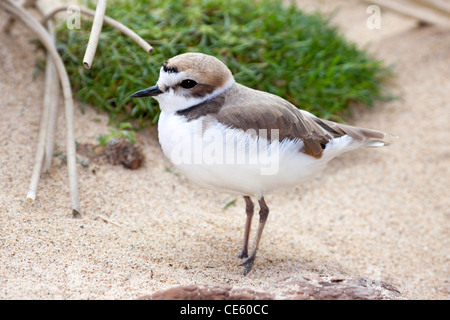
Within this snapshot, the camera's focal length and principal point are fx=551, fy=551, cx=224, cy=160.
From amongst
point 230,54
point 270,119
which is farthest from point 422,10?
point 270,119

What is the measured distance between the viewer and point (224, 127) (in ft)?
8.93

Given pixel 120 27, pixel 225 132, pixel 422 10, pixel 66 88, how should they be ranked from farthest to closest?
pixel 422 10, pixel 66 88, pixel 120 27, pixel 225 132

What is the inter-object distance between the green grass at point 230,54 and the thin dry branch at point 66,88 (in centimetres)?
44

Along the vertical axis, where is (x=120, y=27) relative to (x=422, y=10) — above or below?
above

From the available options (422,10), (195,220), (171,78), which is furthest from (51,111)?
(422,10)

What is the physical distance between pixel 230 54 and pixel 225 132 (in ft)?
6.52

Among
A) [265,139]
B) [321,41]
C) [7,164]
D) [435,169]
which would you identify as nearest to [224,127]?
[265,139]

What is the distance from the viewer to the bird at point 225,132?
8.88 ft

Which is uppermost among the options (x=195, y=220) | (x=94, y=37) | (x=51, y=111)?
(x=94, y=37)

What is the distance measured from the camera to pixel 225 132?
271 centimetres

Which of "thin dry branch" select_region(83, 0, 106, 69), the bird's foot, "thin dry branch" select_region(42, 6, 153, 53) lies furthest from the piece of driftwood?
the bird's foot

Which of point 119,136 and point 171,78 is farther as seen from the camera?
point 119,136

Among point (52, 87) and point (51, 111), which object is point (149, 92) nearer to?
→ point (51, 111)

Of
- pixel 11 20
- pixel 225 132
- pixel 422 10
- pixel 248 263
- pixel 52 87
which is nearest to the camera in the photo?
pixel 225 132
